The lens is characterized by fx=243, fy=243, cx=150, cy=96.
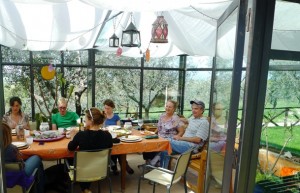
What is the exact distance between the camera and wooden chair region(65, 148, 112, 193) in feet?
7.93

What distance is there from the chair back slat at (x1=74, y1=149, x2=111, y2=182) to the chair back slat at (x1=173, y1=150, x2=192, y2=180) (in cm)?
72

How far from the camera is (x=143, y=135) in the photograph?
3.36m

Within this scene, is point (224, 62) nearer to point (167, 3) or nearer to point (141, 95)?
point (167, 3)

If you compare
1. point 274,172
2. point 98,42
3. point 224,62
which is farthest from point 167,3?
point 98,42

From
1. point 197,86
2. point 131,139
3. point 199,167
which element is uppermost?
point 197,86

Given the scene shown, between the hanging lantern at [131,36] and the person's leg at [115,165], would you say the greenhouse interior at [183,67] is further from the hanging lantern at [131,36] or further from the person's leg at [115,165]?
the person's leg at [115,165]

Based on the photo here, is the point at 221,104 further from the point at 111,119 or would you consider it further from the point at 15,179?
the point at 111,119

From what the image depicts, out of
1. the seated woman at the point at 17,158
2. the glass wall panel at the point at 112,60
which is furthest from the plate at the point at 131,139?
the glass wall panel at the point at 112,60

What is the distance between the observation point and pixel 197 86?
575 centimetres

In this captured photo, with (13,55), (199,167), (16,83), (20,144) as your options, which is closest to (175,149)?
(199,167)

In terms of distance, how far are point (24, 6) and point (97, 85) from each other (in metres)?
2.30

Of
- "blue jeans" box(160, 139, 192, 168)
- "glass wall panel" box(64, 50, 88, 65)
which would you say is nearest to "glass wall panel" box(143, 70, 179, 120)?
"glass wall panel" box(64, 50, 88, 65)

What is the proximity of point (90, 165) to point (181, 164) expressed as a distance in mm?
937

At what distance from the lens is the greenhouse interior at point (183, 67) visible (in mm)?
1140
